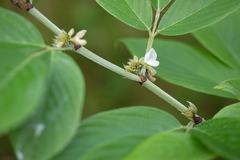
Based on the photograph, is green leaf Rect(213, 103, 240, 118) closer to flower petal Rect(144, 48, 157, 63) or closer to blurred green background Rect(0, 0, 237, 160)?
flower petal Rect(144, 48, 157, 63)

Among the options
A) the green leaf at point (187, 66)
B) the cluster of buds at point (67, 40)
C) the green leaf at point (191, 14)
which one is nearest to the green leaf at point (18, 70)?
the cluster of buds at point (67, 40)

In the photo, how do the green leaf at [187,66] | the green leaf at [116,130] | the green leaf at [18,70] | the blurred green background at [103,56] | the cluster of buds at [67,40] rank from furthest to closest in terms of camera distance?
→ the blurred green background at [103,56] → the green leaf at [187,66] → the cluster of buds at [67,40] → the green leaf at [116,130] → the green leaf at [18,70]

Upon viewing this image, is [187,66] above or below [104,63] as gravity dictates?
below

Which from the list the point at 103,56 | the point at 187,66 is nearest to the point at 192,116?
the point at 187,66

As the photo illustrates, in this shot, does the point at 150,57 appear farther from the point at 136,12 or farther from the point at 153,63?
the point at 136,12

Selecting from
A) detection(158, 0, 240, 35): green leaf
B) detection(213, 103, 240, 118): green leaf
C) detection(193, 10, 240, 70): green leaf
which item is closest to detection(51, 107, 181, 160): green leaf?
detection(213, 103, 240, 118): green leaf

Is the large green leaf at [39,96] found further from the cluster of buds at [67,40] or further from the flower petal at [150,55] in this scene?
the flower petal at [150,55]

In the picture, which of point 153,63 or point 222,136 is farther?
point 153,63
